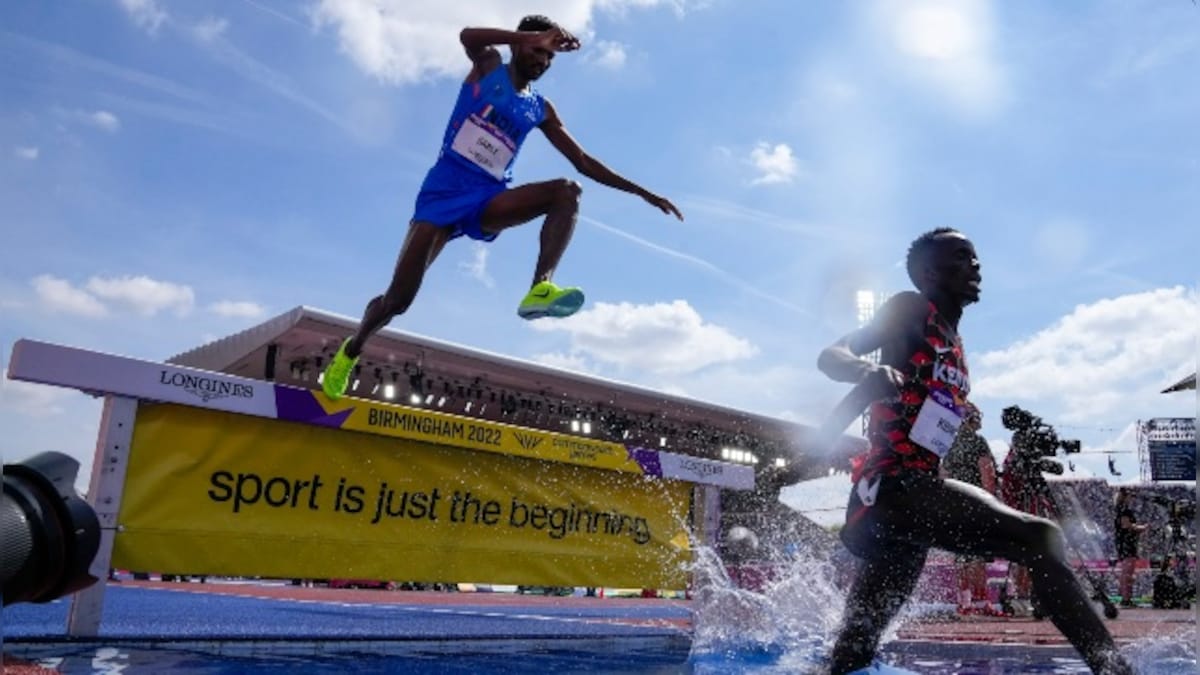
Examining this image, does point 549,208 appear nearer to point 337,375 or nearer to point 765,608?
point 337,375

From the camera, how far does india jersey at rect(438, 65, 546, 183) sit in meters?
3.95

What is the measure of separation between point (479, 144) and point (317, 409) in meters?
1.70

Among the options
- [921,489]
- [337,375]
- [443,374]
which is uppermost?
[443,374]

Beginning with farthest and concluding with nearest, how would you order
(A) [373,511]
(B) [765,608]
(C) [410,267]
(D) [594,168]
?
(B) [765,608] < (A) [373,511] < (D) [594,168] < (C) [410,267]

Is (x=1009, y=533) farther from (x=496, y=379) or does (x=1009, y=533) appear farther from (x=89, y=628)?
(x=496, y=379)

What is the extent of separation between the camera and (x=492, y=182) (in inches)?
158

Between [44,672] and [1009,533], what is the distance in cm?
299

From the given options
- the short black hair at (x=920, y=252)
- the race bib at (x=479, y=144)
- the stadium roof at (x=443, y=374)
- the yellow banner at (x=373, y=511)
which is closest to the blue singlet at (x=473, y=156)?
the race bib at (x=479, y=144)

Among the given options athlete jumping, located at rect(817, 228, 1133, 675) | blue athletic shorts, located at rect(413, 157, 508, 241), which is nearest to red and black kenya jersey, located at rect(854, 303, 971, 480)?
athlete jumping, located at rect(817, 228, 1133, 675)

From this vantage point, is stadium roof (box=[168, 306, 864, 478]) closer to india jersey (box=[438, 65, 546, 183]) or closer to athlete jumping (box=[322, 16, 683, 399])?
athlete jumping (box=[322, 16, 683, 399])

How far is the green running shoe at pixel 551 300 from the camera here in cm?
365

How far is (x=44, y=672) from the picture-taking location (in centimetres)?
261

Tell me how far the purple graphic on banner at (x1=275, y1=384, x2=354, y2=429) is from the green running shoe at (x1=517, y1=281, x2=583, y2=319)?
→ 1484mm

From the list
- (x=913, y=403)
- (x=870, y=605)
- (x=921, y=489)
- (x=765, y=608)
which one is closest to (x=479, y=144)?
(x=913, y=403)
